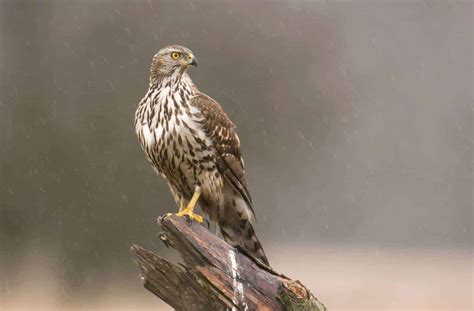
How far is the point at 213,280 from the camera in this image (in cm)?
513

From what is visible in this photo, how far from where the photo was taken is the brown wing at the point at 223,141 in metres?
6.11

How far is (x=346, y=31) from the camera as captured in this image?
18016 mm

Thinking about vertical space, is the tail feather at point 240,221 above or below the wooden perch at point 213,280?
above

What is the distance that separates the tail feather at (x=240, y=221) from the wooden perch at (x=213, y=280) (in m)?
1.08

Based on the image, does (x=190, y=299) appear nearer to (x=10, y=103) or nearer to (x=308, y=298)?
(x=308, y=298)

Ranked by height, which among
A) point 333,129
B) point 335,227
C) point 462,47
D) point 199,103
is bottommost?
point 199,103

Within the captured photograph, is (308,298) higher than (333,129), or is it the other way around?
(333,129)

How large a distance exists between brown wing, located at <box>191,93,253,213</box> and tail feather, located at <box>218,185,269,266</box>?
0.05 m

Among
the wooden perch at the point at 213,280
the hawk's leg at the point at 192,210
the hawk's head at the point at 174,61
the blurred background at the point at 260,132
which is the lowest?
the wooden perch at the point at 213,280

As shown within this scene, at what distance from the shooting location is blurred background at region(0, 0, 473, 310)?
446 inches

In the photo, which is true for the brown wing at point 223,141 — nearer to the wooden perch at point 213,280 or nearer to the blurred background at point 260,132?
the wooden perch at point 213,280

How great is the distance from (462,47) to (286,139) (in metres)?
6.32

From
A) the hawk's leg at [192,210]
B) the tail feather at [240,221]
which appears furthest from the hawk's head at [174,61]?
the tail feather at [240,221]

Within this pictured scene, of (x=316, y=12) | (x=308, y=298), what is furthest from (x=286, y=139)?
(x=308, y=298)
